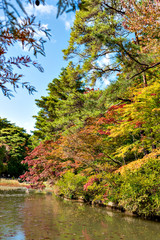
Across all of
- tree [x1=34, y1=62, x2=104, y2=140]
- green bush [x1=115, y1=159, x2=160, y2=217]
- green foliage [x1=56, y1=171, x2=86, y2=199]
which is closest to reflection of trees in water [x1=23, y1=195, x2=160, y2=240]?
green bush [x1=115, y1=159, x2=160, y2=217]

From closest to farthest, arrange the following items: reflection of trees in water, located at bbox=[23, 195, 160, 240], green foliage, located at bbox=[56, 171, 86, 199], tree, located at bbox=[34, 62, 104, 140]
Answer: reflection of trees in water, located at bbox=[23, 195, 160, 240] < tree, located at bbox=[34, 62, 104, 140] < green foliage, located at bbox=[56, 171, 86, 199]

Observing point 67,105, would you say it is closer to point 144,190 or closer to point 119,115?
point 119,115

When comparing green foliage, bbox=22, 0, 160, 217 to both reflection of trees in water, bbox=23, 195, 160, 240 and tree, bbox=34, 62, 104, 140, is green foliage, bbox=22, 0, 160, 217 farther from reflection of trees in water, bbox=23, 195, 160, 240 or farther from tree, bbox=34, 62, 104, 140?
reflection of trees in water, bbox=23, 195, 160, 240

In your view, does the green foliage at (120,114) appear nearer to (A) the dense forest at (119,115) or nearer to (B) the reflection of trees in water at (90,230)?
(A) the dense forest at (119,115)

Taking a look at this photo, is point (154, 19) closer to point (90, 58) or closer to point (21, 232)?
point (90, 58)

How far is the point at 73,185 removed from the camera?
51.7 ft

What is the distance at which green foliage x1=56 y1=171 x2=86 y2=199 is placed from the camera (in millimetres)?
15336

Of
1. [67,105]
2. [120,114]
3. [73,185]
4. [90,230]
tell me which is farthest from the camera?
[67,105]

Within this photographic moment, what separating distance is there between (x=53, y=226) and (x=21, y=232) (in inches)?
49.9

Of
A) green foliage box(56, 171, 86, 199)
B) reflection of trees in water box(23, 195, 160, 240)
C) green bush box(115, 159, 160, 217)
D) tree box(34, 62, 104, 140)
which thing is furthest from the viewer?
green foliage box(56, 171, 86, 199)

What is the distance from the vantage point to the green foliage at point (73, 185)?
50.3 ft

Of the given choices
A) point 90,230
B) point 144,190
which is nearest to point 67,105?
point 144,190

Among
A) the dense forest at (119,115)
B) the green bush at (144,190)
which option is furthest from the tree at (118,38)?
the green bush at (144,190)

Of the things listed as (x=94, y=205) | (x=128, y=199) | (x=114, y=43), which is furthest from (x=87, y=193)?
(x=114, y=43)
